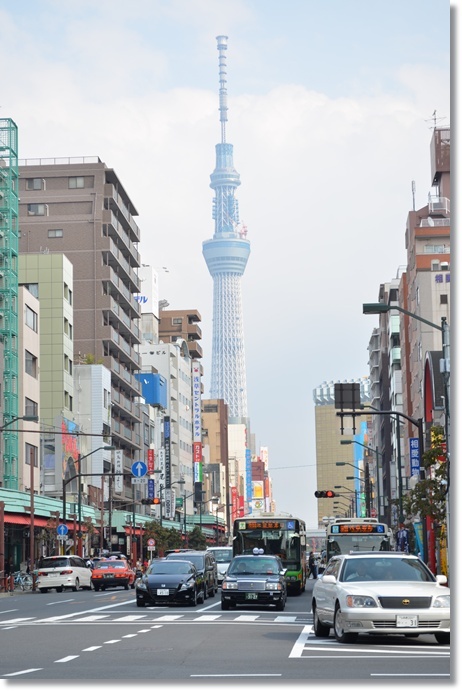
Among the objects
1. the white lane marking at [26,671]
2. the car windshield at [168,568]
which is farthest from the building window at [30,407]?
the white lane marking at [26,671]

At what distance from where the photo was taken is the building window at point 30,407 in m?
92.6

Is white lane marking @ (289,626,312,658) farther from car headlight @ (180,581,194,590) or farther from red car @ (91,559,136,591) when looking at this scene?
red car @ (91,559,136,591)

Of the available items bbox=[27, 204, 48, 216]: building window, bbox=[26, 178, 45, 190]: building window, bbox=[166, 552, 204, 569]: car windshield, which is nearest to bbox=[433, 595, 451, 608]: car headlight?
bbox=[166, 552, 204, 569]: car windshield

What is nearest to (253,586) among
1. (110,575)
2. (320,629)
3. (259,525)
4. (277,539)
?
(320,629)

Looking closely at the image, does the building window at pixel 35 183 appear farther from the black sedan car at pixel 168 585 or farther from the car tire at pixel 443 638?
the car tire at pixel 443 638

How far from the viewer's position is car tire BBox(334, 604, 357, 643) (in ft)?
73.0

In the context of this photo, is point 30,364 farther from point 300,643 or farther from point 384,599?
point 384,599

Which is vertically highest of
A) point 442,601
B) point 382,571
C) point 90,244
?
point 90,244

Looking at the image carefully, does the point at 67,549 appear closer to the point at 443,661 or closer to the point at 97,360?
the point at 97,360

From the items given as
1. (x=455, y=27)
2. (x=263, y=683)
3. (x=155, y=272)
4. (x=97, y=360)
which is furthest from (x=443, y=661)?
(x=155, y=272)

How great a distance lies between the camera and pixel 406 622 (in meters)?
21.5

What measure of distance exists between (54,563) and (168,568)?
76.7ft

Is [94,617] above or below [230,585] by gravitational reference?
below

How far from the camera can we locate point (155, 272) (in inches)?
6905
